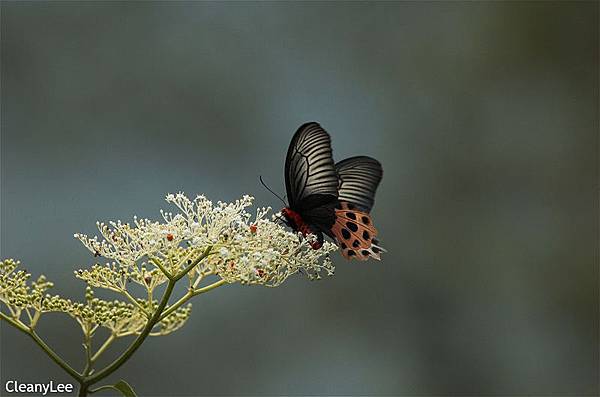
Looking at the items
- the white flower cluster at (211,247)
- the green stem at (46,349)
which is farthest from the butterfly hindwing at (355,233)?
the green stem at (46,349)

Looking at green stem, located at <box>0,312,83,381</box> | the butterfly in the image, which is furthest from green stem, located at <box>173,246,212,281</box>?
the butterfly

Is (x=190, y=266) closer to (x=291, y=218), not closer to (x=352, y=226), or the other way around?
(x=291, y=218)

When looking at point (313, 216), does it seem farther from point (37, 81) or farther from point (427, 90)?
point (427, 90)

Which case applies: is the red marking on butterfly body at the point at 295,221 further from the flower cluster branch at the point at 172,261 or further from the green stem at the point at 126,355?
the green stem at the point at 126,355

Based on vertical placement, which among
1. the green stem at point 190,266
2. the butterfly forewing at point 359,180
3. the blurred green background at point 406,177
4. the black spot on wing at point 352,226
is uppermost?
the blurred green background at point 406,177

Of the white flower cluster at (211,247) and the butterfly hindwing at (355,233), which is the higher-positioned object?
the butterfly hindwing at (355,233)
